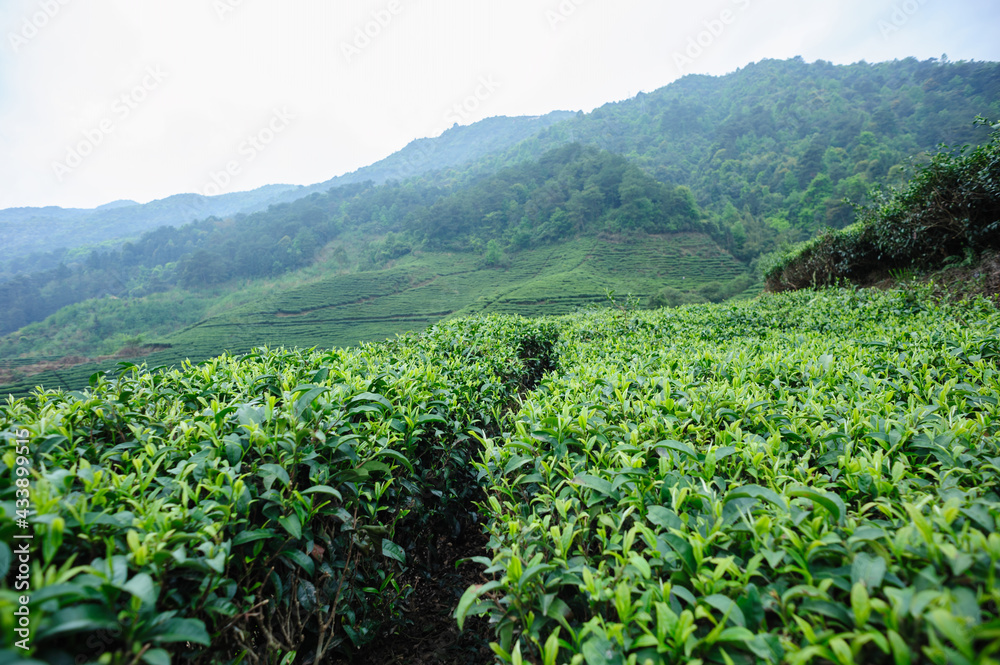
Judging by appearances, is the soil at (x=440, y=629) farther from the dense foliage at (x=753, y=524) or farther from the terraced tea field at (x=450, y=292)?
the terraced tea field at (x=450, y=292)

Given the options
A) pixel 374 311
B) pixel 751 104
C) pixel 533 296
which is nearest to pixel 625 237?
pixel 533 296

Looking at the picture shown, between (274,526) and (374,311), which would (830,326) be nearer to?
(274,526)

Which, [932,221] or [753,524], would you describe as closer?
[753,524]

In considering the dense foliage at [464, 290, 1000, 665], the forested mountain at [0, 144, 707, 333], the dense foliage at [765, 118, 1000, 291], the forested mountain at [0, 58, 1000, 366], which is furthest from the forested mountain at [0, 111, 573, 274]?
the dense foliage at [765, 118, 1000, 291]

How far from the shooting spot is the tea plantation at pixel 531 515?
2.50ft

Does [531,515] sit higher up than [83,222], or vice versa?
[83,222]

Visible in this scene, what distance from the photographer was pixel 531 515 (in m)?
1.22

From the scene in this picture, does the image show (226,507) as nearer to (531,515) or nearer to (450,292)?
(531,515)

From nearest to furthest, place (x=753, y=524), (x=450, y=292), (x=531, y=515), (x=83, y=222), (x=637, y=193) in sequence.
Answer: (x=753, y=524) → (x=531, y=515) → (x=450, y=292) → (x=637, y=193) → (x=83, y=222)

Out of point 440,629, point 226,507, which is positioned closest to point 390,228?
point 440,629

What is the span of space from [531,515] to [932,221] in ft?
29.6

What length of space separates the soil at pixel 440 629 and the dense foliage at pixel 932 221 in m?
8.34

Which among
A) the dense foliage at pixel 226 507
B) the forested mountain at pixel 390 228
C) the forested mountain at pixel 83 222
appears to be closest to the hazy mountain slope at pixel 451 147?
the forested mountain at pixel 83 222

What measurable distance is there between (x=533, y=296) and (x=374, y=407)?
32.4 meters
